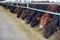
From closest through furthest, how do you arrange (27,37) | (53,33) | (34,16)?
(53,33) < (27,37) < (34,16)

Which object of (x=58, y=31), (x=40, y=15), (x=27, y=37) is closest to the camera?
(x=58, y=31)

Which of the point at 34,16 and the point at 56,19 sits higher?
the point at 56,19

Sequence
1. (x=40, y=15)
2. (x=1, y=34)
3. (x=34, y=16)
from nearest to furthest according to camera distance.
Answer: (x=1, y=34), (x=40, y=15), (x=34, y=16)

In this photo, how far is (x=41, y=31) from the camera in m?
3.87

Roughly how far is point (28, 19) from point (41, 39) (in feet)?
5.34

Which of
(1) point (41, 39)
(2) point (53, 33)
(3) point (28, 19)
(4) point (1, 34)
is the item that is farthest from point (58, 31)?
(3) point (28, 19)

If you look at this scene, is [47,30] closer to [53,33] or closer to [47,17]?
[53,33]

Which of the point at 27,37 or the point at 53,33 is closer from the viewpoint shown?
the point at 53,33

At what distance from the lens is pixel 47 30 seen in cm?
349

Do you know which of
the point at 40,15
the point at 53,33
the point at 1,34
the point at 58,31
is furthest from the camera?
the point at 40,15

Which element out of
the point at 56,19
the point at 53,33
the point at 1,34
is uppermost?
the point at 56,19

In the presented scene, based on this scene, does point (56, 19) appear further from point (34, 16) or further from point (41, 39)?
point (34, 16)

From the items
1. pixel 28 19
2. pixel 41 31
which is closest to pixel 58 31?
pixel 41 31

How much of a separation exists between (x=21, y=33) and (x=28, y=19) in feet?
3.02
